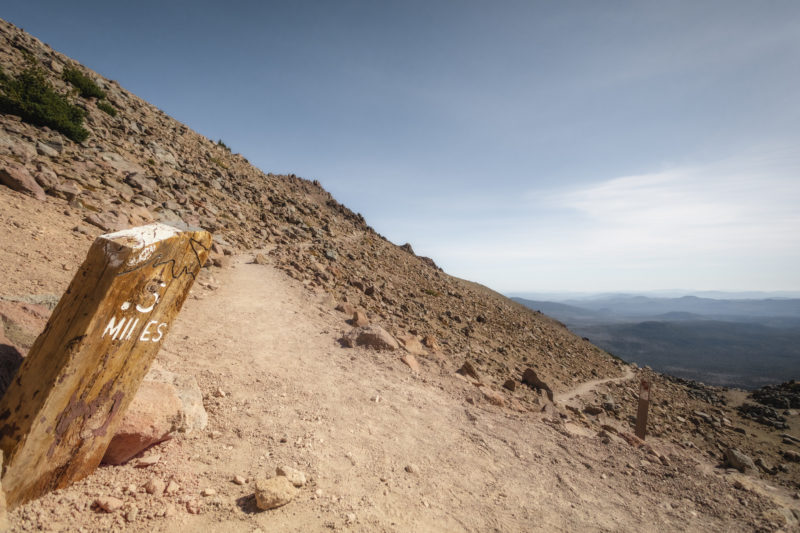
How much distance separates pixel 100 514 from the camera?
124 inches

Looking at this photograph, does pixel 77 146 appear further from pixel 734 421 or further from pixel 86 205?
pixel 734 421

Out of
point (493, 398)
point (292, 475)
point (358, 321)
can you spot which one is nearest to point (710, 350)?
point (493, 398)

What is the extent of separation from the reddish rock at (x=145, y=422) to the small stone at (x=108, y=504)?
62cm

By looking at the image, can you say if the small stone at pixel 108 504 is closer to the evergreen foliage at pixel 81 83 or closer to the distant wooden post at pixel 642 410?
the distant wooden post at pixel 642 410

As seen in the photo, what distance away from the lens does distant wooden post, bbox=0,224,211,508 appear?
298 centimetres

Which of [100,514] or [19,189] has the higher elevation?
[19,189]

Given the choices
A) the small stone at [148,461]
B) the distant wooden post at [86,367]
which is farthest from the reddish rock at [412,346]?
the distant wooden post at [86,367]

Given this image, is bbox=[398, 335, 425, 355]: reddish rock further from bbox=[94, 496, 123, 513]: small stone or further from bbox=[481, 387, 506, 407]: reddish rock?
bbox=[94, 496, 123, 513]: small stone

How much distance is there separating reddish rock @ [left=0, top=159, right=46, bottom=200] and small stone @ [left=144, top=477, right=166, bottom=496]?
37.8ft

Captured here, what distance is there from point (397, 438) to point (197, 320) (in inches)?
246

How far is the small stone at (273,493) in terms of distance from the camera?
367 centimetres

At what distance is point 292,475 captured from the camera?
4207 mm

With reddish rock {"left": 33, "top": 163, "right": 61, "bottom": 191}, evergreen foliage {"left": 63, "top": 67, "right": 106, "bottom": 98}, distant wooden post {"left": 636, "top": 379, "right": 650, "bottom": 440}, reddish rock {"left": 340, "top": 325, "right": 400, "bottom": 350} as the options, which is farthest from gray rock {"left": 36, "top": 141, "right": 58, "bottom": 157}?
distant wooden post {"left": 636, "top": 379, "right": 650, "bottom": 440}

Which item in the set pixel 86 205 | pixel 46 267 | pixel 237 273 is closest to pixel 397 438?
pixel 46 267
